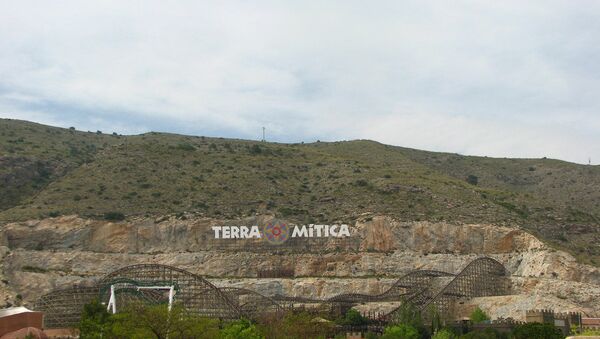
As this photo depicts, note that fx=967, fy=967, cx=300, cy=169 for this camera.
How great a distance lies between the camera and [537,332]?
74750 millimetres

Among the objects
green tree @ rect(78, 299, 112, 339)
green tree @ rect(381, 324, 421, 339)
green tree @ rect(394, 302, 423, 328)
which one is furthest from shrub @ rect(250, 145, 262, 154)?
green tree @ rect(78, 299, 112, 339)

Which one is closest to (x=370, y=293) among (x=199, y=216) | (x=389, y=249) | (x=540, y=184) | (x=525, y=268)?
(x=389, y=249)

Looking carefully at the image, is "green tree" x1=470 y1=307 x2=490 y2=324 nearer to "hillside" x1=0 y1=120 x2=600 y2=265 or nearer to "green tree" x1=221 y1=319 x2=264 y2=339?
"hillside" x1=0 y1=120 x2=600 y2=265

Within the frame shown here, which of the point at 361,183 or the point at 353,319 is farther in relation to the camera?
the point at 361,183

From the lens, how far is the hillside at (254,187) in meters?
119

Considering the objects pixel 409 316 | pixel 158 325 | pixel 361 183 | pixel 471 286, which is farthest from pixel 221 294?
pixel 361 183

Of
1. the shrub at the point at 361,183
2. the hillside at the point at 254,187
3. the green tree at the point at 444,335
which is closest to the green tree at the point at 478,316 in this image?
the green tree at the point at 444,335

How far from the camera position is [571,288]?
98.8m

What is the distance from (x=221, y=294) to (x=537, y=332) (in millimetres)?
30952

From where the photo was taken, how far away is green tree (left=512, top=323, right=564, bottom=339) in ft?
242

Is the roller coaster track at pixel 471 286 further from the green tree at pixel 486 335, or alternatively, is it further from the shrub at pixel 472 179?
the shrub at pixel 472 179

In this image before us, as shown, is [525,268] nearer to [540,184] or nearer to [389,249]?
[389,249]

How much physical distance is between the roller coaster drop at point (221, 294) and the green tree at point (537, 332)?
1918 centimetres

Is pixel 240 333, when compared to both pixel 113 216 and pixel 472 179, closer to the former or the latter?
pixel 113 216
